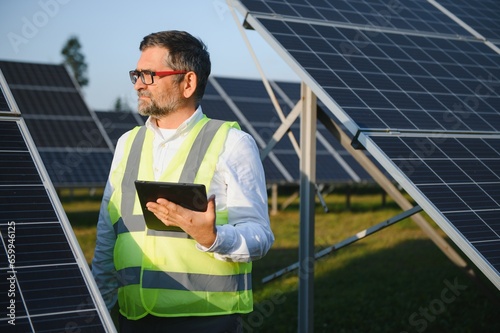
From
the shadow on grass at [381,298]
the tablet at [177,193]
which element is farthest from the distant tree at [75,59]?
the tablet at [177,193]

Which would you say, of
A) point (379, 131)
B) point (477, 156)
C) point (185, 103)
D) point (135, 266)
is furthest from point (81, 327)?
point (477, 156)

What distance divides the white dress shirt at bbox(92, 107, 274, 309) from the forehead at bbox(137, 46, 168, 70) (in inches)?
10.4

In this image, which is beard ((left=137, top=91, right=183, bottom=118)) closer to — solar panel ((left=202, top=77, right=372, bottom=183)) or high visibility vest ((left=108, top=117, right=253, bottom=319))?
high visibility vest ((left=108, top=117, right=253, bottom=319))

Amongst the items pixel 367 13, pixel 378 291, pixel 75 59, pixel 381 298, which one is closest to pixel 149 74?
pixel 367 13

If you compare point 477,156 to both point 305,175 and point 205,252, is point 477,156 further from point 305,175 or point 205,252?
point 205,252

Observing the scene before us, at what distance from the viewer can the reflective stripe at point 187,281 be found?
3.31 metres

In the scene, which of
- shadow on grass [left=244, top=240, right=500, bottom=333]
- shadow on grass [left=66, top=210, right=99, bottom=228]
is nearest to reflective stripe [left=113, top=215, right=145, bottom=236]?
shadow on grass [left=244, top=240, right=500, bottom=333]

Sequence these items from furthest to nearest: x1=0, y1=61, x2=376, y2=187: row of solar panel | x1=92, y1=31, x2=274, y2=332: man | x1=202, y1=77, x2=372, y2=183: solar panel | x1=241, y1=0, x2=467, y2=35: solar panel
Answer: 1. x1=202, y1=77, x2=372, y2=183: solar panel
2. x1=0, y1=61, x2=376, y2=187: row of solar panel
3. x1=241, y1=0, x2=467, y2=35: solar panel
4. x1=92, y1=31, x2=274, y2=332: man

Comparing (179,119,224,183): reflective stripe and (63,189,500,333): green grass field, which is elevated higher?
(179,119,224,183): reflective stripe

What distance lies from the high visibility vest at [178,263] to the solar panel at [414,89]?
1.87 m

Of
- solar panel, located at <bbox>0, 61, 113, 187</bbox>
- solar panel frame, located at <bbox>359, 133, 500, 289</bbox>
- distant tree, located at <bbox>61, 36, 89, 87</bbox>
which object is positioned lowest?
distant tree, located at <bbox>61, 36, 89, 87</bbox>

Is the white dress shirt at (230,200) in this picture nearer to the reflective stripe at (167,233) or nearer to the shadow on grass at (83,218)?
the reflective stripe at (167,233)

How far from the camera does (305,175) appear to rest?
21.2 feet

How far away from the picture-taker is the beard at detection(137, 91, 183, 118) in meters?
3.44
